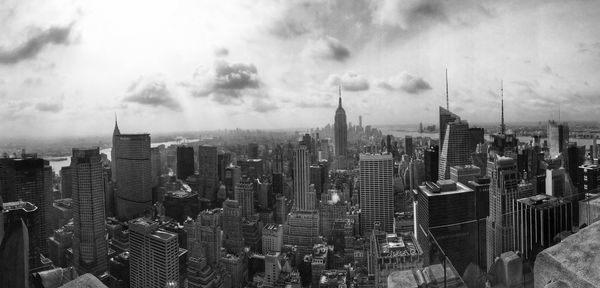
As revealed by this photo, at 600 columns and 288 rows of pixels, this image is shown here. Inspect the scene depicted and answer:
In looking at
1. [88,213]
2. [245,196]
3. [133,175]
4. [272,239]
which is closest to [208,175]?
[245,196]

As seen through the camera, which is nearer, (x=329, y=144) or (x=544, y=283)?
(x=544, y=283)

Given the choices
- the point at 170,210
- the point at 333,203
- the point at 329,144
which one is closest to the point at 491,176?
the point at 333,203

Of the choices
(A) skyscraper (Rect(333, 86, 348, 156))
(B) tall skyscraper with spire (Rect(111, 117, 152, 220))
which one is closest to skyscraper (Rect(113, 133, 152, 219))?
(B) tall skyscraper with spire (Rect(111, 117, 152, 220))

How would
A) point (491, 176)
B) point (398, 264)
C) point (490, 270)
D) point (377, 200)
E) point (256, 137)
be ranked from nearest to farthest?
1. point (490, 270)
2. point (398, 264)
3. point (491, 176)
4. point (256, 137)
5. point (377, 200)

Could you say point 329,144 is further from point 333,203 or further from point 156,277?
point 156,277

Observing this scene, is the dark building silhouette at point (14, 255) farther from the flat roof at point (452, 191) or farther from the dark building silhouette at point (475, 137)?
the dark building silhouette at point (475, 137)

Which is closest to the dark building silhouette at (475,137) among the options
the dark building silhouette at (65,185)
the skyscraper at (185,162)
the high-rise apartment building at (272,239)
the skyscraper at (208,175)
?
the high-rise apartment building at (272,239)

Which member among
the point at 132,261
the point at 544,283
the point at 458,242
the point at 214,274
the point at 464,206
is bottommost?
the point at 214,274
